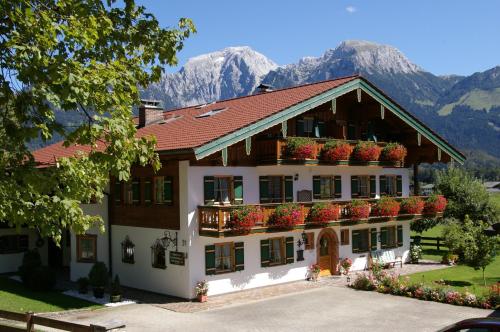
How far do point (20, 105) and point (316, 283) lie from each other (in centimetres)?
1795

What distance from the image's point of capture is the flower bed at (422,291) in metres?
19.7

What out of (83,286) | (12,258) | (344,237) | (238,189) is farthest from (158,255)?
(344,237)

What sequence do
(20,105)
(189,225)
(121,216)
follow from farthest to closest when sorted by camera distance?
(121,216), (189,225), (20,105)

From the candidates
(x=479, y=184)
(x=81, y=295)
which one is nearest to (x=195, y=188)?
(x=81, y=295)

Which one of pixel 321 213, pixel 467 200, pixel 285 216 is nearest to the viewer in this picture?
pixel 285 216

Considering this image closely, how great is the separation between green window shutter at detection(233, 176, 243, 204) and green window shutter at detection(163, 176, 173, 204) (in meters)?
2.66

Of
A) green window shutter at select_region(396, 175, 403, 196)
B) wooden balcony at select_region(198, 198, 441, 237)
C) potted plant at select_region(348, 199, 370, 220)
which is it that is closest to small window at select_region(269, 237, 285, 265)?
wooden balcony at select_region(198, 198, 441, 237)

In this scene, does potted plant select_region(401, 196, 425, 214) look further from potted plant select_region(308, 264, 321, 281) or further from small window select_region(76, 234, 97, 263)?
small window select_region(76, 234, 97, 263)

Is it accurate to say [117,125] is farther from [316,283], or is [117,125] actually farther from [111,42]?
[316,283]

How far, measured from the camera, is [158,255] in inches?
899

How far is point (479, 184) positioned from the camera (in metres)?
38.2

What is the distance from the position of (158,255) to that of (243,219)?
4308 mm

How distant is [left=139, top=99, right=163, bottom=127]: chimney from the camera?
94.6 ft

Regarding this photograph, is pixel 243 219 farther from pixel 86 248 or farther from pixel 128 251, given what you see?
pixel 86 248
